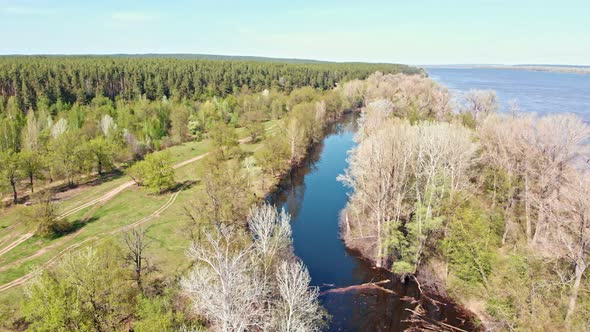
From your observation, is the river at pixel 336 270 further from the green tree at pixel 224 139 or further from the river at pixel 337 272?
the green tree at pixel 224 139

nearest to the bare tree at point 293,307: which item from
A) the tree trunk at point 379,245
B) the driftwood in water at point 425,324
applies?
the driftwood in water at point 425,324

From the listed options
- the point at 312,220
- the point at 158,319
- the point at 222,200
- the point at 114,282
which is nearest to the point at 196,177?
the point at 312,220

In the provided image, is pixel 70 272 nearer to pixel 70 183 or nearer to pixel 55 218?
pixel 55 218

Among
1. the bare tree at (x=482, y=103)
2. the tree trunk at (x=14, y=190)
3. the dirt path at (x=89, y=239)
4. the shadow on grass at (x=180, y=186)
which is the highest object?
the bare tree at (x=482, y=103)

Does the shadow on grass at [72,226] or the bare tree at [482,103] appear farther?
the bare tree at [482,103]

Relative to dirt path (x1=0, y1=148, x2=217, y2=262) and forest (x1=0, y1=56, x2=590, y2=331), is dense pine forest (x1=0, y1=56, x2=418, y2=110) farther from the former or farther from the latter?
dirt path (x1=0, y1=148, x2=217, y2=262)

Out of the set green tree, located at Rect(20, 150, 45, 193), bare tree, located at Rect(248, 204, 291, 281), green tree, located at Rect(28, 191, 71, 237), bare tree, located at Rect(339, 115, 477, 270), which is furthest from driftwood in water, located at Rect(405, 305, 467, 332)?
green tree, located at Rect(20, 150, 45, 193)
